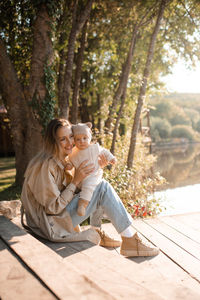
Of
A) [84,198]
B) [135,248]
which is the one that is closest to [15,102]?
[84,198]

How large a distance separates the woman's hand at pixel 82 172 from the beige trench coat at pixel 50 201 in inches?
2.3

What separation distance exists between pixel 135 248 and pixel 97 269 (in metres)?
0.92

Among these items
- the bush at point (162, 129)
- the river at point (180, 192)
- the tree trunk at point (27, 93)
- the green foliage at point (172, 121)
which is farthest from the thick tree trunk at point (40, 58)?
the bush at point (162, 129)

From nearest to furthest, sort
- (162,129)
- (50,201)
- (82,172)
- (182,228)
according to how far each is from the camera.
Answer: (50,201)
(82,172)
(182,228)
(162,129)

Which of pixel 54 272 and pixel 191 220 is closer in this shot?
pixel 54 272

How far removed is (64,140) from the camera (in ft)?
8.46

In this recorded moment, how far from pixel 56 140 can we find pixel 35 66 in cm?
313

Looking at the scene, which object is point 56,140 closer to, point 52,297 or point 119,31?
point 52,297

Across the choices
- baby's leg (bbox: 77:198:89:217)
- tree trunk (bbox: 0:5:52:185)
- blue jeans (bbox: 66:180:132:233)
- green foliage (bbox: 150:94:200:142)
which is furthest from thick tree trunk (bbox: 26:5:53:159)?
green foliage (bbox: 150:94:200:142)

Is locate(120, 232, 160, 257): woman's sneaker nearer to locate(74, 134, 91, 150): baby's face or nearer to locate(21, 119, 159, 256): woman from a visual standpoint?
locate(21, 119, 159, 256): woman

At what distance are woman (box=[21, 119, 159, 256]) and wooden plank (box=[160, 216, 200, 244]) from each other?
733 millimetres

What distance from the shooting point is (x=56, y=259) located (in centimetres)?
172

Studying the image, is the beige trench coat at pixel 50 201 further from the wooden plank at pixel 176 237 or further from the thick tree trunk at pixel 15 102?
the thick tree trunk at pixel 15 102

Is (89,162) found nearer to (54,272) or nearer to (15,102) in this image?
(54,272)
